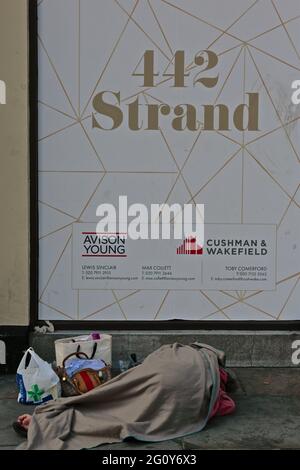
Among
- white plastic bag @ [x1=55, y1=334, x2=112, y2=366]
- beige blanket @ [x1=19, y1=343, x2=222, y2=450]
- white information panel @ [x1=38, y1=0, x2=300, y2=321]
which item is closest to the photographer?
beige blanket @ [x1=19, y1=343, x2=222, y2=450]

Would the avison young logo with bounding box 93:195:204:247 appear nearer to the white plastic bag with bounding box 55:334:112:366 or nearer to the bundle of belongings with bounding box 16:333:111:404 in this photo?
the white plastic bag with bounding box 55:334:112:366

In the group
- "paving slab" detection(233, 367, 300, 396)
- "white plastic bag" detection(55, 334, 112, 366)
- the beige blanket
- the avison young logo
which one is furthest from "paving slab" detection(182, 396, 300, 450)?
the avison young logo

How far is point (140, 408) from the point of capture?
3654 millimetres

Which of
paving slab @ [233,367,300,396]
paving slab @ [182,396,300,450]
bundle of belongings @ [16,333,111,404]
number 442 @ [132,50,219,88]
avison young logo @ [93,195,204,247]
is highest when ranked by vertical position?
number 442 @ [132,50,219,88]

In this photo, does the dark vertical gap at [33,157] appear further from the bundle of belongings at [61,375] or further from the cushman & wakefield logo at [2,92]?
the bundle of belongings at [61,375]

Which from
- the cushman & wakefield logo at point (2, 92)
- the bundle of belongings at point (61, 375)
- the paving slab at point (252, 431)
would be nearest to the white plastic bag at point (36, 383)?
the bundle of belongings at point (61, 375)

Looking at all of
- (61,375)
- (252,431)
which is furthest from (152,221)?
(252,431)

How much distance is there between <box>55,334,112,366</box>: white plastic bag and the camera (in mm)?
4566

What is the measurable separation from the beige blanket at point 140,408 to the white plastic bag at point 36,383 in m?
0.38

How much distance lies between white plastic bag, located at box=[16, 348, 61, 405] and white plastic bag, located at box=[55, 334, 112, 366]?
33cm

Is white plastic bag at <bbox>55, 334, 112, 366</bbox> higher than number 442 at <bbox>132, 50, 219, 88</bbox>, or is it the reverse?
number 442 at <bbox>132, 50, 219, 88</bbox>

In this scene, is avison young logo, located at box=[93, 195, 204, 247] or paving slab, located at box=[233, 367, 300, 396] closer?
paving slab, located at box=[233, 367, 300, 396]

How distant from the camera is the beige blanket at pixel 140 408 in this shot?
11.6ft

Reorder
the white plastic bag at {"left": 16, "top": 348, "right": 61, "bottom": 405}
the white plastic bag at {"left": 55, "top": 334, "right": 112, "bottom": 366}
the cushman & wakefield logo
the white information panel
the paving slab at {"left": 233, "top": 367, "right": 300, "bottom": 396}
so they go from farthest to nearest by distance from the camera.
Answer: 1. the white information panel
2. the cushman & wakefield logo
3. the white plastic bag at {"left": 55, "top": 334, "right": 112, "bottom": 366}
4. the paving slab at {"left": 233, "top": 367, "right": 300, "bottom": 396}
5. the white plastic bag at {"left": 16, "top": 348, "right": 61, "bottom": 405}
